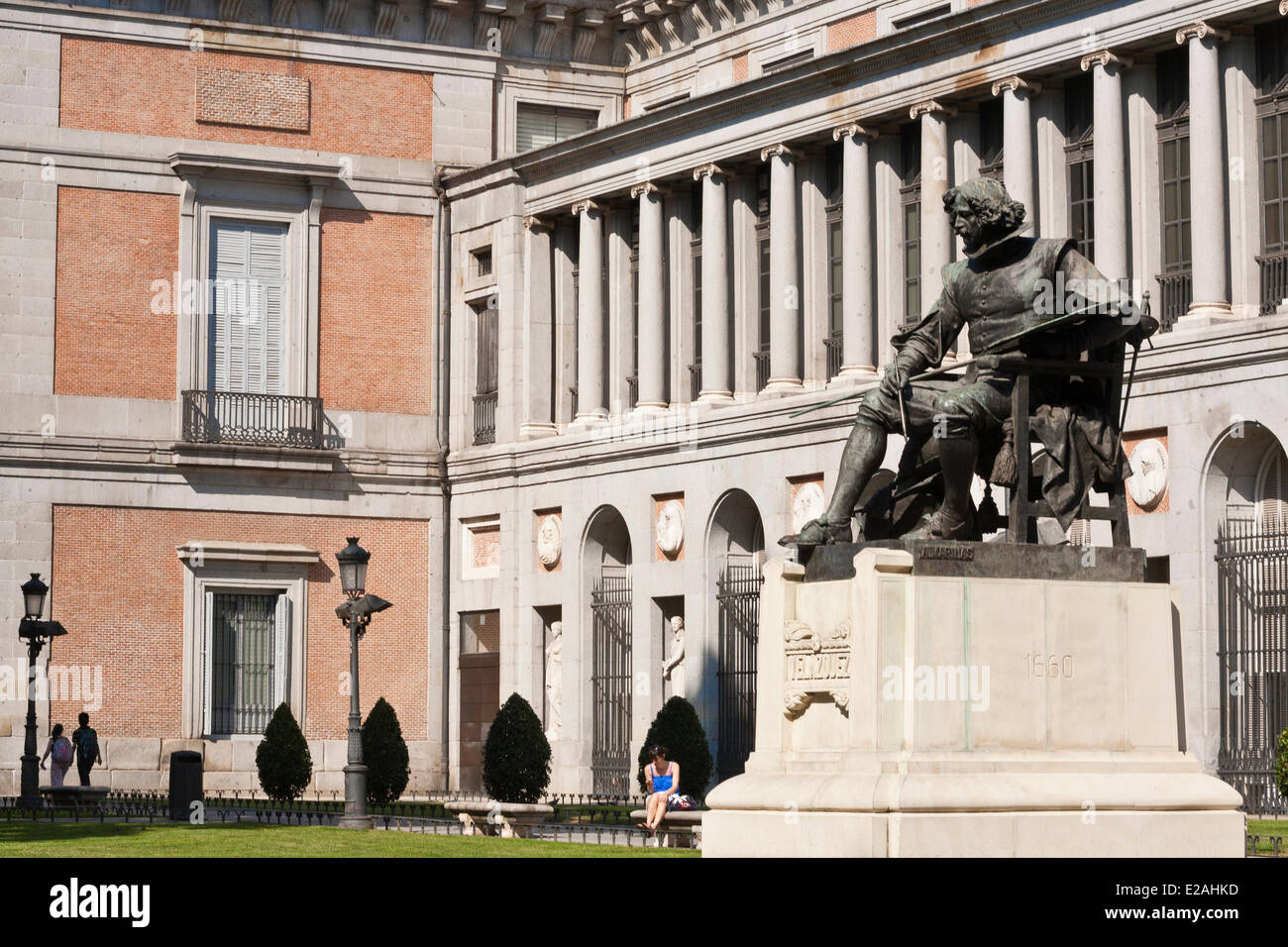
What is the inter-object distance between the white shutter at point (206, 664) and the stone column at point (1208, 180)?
1923cm

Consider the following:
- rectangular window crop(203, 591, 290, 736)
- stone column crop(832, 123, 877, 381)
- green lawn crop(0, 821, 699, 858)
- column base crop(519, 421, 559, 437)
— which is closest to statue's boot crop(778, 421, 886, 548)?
green lawn crop(0, 821, 699, 858)

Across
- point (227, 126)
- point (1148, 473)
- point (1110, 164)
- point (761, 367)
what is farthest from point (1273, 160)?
point (227, 126)

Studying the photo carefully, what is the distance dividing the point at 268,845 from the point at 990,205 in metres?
9.38

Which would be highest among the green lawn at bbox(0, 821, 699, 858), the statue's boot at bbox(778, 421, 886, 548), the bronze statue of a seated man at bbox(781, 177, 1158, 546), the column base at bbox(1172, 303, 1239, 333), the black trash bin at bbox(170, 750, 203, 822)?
the column base at bbox(1172, 303, 1239, 333)

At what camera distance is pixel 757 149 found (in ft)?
127

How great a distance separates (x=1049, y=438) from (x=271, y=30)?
3073cm

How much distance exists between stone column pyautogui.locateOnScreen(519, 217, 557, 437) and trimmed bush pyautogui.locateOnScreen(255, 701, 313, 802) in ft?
23.7

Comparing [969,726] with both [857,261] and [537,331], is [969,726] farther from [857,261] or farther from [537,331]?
[537,331]

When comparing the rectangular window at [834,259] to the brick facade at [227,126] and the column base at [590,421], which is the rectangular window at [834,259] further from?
the brick facade at [227,126]

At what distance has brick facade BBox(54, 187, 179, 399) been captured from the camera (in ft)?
138

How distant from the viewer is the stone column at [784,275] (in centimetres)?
3797

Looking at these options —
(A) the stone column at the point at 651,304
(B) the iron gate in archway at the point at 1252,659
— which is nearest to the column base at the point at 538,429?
(A) the stone column at the point at 651,304

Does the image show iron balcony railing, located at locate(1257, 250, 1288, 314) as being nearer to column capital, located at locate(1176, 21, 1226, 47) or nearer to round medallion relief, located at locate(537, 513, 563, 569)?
column capital, located at locate(1176, 21, 1226, 47)
